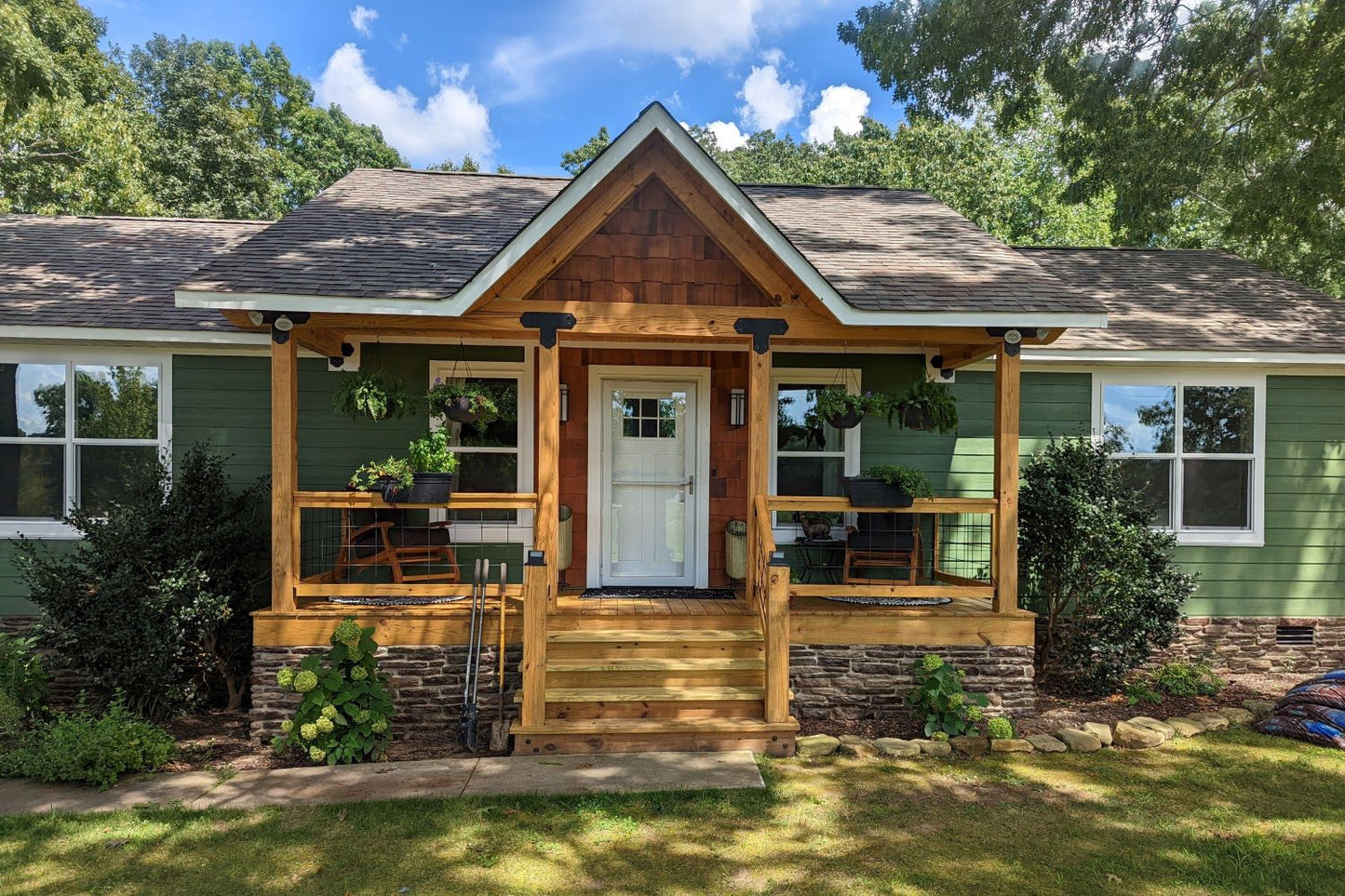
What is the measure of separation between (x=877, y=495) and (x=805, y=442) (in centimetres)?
181

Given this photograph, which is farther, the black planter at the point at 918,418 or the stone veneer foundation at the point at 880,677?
the black planter at the point at 918,418

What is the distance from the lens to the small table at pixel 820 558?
717 centimetres

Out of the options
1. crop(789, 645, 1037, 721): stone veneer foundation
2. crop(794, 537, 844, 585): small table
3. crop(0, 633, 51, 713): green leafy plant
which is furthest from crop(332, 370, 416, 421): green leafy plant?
crop(794, 537, 844, 585): small table

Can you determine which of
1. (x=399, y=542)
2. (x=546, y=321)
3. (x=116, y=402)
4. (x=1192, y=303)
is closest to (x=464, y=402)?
(x=546, y=321)

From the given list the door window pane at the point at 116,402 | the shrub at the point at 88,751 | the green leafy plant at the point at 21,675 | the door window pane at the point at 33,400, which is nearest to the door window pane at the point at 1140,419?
the shrub at the point at 88,751

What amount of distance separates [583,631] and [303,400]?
11.4 ft

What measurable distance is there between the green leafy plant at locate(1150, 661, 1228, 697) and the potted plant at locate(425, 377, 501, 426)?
20.4 ft

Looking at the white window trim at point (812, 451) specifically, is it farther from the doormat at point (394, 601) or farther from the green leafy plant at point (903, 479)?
the doormat at point (394, 601)

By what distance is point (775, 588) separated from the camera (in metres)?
5.24

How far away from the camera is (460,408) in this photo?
5.89m

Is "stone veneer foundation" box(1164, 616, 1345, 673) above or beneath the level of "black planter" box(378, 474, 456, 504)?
beneath

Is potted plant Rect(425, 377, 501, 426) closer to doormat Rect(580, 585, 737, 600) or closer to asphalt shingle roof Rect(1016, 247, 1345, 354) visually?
doormat Rect(580, 585, 737, 600)

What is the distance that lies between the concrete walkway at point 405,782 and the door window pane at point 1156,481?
518 cm

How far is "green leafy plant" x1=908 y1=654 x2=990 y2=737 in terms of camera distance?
5426mm
